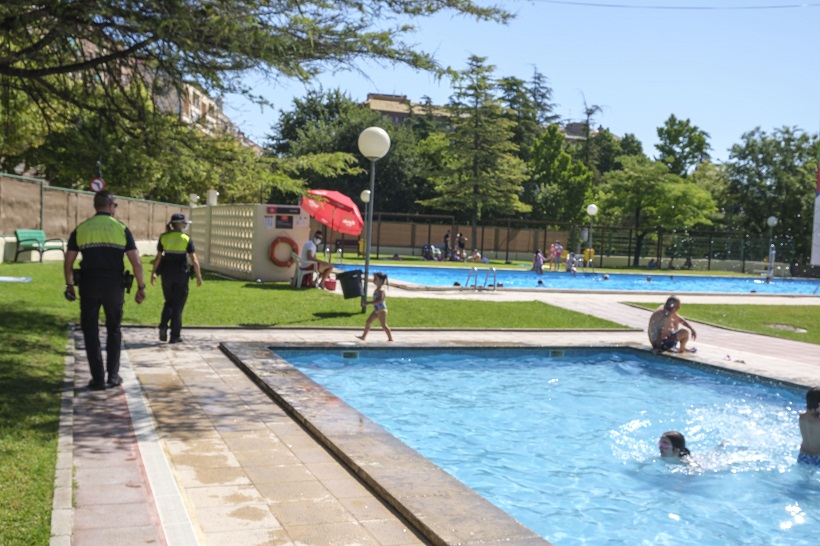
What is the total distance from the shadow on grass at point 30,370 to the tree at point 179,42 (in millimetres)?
3322

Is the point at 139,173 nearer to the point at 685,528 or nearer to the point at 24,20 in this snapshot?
the point at 24,20

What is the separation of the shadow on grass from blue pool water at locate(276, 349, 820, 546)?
136 inches

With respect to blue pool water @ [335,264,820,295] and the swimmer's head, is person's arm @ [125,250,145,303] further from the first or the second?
blue pool water @ [335,264,820,295]

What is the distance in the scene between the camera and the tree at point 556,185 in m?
66.6

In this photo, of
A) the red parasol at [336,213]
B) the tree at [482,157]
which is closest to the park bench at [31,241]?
the red parasol at [336,213]

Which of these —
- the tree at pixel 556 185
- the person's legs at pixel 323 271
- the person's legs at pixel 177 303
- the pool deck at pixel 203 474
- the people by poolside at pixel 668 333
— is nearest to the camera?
the pool deck at pixel 203 474

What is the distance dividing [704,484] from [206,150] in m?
8.29

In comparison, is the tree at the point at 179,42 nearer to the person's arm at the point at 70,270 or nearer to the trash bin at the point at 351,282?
the person's arm at the point at 70,270

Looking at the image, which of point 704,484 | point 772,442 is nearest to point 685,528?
point 704,484

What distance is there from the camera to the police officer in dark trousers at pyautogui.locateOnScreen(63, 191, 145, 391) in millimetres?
7965

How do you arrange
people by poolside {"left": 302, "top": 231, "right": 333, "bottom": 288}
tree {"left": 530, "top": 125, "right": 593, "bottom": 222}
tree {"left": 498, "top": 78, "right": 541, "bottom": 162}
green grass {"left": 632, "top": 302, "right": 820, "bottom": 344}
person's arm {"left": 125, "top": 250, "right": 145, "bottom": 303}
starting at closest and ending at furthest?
person's arm {"left": 125, "top": 250, "right": 145, "bottom": 303} → green grass {"left": 632, "top": 302, "right": 820, "bottom": 344} → people by poolside {"left": 302, "top": 231, "right": 333, "bottom": 288} → tree {"left": 530, "top": 125, "right": 593, "bottom": 222} → tree {"left": 498, "top": 78, "right": 541, "bottom": 162}

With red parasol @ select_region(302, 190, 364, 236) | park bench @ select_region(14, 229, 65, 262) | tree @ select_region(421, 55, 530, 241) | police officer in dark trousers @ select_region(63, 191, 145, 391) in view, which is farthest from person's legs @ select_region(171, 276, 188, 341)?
tree @ select_region(421, 55, 530, 241)

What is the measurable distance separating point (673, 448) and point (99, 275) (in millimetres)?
6179

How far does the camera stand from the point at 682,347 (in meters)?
13.7
